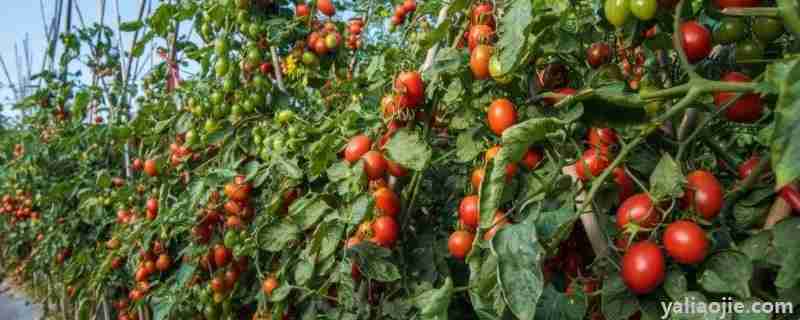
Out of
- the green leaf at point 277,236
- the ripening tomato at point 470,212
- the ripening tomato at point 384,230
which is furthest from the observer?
the green leaf at point 277,236

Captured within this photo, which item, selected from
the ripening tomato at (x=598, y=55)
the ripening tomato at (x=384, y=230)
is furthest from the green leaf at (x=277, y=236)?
the ripening tomato at (x=598, y=55)

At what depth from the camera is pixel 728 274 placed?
0.49m

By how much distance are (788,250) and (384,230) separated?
481 millimetres

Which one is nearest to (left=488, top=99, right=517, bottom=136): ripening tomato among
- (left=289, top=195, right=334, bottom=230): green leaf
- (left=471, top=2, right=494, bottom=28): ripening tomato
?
(left=471, top=2, right=494, bottom=28): ripening tomato

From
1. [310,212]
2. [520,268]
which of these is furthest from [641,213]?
[310,212]

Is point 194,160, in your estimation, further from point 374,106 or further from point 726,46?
point 726,46

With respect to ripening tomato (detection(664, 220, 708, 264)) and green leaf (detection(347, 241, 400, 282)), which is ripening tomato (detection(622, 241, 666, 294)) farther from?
green leaf (detection(347, 241, 400, 282))

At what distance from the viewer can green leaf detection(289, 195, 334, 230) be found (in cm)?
86

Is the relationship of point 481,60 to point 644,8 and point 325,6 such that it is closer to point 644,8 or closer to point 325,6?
point 644,8

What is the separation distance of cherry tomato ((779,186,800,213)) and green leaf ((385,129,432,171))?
391 mm

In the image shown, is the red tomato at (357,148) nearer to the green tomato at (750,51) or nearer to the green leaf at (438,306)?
the green leaf at (438,306)

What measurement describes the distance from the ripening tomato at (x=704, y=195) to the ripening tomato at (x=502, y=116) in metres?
0.20

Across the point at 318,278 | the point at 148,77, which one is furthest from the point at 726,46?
the point at 148,77

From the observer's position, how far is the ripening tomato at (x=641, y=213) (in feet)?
1.69
